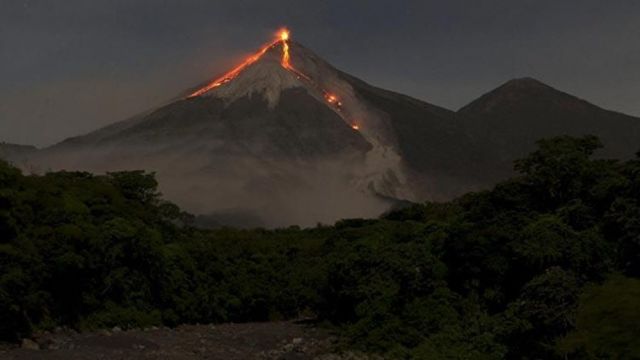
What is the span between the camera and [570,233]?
30.6m

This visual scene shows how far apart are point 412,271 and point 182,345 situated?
36.7ft

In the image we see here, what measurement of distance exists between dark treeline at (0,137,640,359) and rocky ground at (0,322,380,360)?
148 centimetres

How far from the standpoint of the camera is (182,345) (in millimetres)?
37656

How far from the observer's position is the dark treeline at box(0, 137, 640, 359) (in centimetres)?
2780

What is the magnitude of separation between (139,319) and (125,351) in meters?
9.21

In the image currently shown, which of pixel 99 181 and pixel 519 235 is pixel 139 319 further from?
pixel 519 235

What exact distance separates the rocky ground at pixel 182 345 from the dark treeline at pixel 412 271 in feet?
4.84

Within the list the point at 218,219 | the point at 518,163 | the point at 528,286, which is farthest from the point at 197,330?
the point at 218,219

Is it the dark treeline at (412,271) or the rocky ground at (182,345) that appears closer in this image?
the dark treeline at (412,271)

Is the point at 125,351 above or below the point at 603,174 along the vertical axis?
below

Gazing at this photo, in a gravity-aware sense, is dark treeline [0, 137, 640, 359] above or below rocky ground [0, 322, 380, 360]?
above

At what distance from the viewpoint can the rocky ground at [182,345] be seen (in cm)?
3245

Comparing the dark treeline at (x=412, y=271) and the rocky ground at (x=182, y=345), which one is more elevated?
the dark treeline at (x=412, y=271)

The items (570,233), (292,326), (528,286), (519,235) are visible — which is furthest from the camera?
(292,326)
